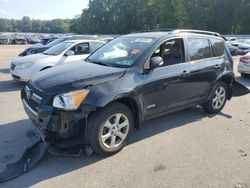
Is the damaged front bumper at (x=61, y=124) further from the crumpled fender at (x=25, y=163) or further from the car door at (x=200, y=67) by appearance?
the car door at (x=200, y=67)

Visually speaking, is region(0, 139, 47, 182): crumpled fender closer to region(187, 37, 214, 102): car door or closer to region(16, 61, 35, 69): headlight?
region(187, 37, 214, 102): car door

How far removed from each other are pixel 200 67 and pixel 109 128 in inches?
97.1

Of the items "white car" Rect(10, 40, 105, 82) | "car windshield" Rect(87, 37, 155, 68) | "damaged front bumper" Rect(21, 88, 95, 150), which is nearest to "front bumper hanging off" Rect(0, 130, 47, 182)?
"damaged front bumper" Rect(21, 88, 95, 150)

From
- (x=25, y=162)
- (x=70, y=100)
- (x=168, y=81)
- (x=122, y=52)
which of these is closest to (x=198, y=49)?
(x=168, y=81)

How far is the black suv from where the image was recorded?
390 cm

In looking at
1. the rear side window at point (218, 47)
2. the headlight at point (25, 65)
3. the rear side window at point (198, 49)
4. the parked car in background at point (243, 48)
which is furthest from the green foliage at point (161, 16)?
the rear side window at point (198, 49)

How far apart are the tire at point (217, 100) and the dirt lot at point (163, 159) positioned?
25cm

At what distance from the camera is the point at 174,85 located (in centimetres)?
510

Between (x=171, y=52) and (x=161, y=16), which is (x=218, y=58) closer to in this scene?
(x=171, y=52)

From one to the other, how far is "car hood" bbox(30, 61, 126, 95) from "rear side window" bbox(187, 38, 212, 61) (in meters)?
1.73

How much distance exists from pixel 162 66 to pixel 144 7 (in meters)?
82.8

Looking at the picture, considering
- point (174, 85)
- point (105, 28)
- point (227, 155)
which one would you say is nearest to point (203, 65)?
point (174, 85)

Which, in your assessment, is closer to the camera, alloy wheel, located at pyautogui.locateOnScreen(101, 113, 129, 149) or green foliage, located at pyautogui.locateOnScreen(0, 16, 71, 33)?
alloy wheel, located at pyautogui.locateOnScreen(101, 113, 129, 149)

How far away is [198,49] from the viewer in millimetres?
5676
